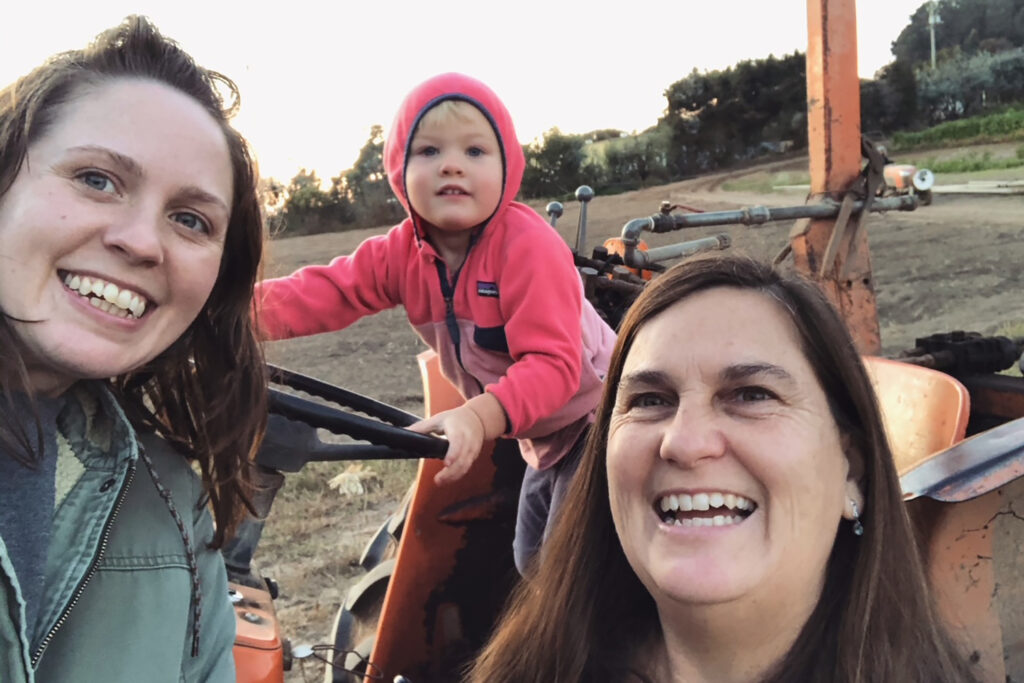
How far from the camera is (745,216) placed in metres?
3.21

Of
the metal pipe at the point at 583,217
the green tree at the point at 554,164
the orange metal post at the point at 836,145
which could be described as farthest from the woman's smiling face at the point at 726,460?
the green tree at the point at 554,164

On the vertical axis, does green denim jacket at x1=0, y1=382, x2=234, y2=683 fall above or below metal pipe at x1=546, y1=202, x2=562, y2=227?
below

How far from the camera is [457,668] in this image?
80.8 inches

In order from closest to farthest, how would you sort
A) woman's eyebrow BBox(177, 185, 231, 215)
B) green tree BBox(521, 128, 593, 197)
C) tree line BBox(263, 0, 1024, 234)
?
woman's eyebrow BBox(177, 185, 231, 215) < green tree BBox(521, 128, 593, 197) < tree line BBox(263, 0, 1024, 234)

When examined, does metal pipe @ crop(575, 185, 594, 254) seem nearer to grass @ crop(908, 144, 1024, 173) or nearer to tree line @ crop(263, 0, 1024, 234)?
tree line @ crop(263, 0, 1024, 234)

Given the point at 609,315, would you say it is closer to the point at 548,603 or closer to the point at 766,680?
the point at 548,603

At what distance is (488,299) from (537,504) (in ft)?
1.58

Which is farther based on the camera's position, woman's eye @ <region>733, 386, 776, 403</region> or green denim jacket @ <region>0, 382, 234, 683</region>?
woman's eye @ <region>733, 386, 776, 403</region>

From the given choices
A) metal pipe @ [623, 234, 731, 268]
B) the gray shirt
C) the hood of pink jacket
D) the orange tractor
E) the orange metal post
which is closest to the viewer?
the gray shirt

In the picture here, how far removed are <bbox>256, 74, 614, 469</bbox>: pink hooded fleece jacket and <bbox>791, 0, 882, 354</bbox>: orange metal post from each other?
2.06 m

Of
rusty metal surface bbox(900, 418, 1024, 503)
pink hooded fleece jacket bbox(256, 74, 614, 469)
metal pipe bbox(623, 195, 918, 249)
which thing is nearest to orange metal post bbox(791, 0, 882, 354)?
metal pipe bbox(623, 195, 918, 249)

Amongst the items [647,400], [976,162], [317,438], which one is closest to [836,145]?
[647,400]

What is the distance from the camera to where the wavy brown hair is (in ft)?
3.96

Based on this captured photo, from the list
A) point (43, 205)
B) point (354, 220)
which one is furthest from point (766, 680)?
point (354, 220)
